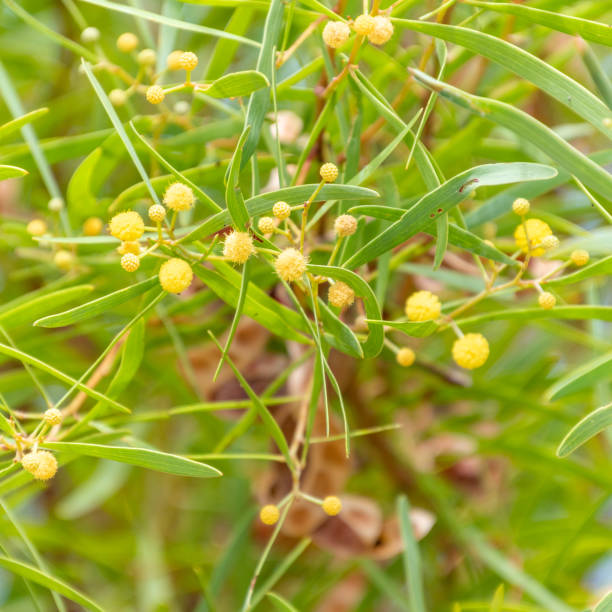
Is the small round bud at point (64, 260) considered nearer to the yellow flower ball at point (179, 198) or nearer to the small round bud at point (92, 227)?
the small round bud at point (92, 227)

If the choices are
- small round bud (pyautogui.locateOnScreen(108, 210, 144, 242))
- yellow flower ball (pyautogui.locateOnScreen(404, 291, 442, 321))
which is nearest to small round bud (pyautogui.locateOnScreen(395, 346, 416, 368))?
yellow flower ball (pyautogui.locateOnScreen(404, 291, 442, 321))

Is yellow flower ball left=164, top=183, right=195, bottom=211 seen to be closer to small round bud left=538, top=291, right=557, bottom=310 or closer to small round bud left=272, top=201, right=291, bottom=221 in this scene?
small round bud left=272, top=201, right=291, bottom=221

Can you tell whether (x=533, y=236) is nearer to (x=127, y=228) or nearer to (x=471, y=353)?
(x=471, y=353)

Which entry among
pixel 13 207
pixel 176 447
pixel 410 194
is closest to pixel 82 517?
pixel 176 447

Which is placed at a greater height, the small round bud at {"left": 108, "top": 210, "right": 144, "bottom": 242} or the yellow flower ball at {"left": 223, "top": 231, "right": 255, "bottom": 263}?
the yellow flower ball at {"left": 223, "top": 231, "right": 255, "bottom": 263}

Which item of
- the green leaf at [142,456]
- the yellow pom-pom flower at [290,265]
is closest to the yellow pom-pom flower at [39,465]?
the green leaf at [142,456]

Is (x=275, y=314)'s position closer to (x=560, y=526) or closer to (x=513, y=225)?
(x=513, y=225)
